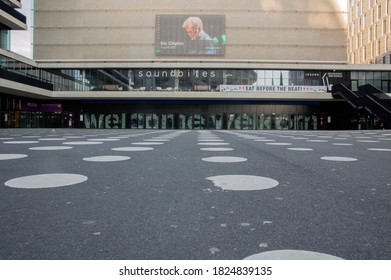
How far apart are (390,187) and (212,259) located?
6.24ft

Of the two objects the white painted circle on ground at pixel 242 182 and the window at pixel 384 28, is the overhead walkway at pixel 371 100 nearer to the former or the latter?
the window at pixel 384 28

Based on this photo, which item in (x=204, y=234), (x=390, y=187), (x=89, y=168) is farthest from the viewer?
(x=89, y=168)

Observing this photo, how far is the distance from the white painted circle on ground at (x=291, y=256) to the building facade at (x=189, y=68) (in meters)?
33.3

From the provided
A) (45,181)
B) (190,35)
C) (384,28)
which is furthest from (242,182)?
(384,28)

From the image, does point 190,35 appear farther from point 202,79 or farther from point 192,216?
point 192,216

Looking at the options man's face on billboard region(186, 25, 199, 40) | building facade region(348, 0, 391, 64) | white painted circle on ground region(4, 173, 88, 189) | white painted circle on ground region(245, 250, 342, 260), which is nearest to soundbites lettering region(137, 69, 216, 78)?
man's face on billboard region(186, 25, 199, 40)

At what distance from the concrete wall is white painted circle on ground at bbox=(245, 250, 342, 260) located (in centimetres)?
3960

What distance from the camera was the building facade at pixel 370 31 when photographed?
47562 mm

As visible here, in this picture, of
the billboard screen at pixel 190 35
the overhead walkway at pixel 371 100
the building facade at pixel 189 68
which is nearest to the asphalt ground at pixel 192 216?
the overhead walkway at pixel 371 100

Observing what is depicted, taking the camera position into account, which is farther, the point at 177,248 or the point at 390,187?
the point at 390,187

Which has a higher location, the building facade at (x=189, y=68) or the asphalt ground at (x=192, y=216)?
the building facade at (x=189, y=68)

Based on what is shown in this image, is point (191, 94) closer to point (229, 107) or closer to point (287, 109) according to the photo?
point (229, 107)
